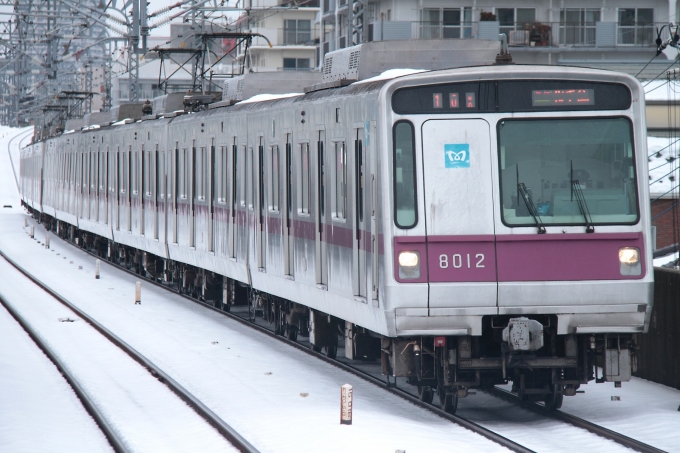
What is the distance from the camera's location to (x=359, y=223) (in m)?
10.8

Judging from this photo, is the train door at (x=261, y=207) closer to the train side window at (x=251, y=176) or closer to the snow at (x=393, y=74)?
the train side window at (x=251, y=176)

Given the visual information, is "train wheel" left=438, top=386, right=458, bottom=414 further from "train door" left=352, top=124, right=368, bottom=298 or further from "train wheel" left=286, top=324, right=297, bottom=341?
"train wheel" left=286, top=324, right=297, bottom=341

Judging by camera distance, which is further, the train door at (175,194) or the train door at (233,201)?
the train door at (175,194)

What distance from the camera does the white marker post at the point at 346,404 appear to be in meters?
9.38

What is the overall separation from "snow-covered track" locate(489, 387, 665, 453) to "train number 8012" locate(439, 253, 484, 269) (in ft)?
5.06

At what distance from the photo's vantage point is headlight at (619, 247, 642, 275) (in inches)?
385

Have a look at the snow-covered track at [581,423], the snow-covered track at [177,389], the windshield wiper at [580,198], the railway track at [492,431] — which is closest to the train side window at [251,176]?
the railway track at [492,431]

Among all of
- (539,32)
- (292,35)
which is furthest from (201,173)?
(292,35)

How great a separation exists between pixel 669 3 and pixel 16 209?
1504 inches

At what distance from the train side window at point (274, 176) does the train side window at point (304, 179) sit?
109 cm

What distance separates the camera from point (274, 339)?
632 inches


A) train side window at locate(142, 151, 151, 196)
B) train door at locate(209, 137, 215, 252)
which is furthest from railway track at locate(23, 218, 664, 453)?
train side window at locate(142, 151, 151, 196)

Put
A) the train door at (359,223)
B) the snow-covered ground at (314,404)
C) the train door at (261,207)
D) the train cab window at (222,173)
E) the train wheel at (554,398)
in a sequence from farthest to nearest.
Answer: the train cab window at (222,173) < the train door at (261,207) < the train door at (359,223) < the train wheel at (554,398) < the snow-covered ground at (314,404)

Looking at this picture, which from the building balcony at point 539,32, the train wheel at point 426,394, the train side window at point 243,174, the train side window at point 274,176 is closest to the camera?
the train wheel at point 426,394
